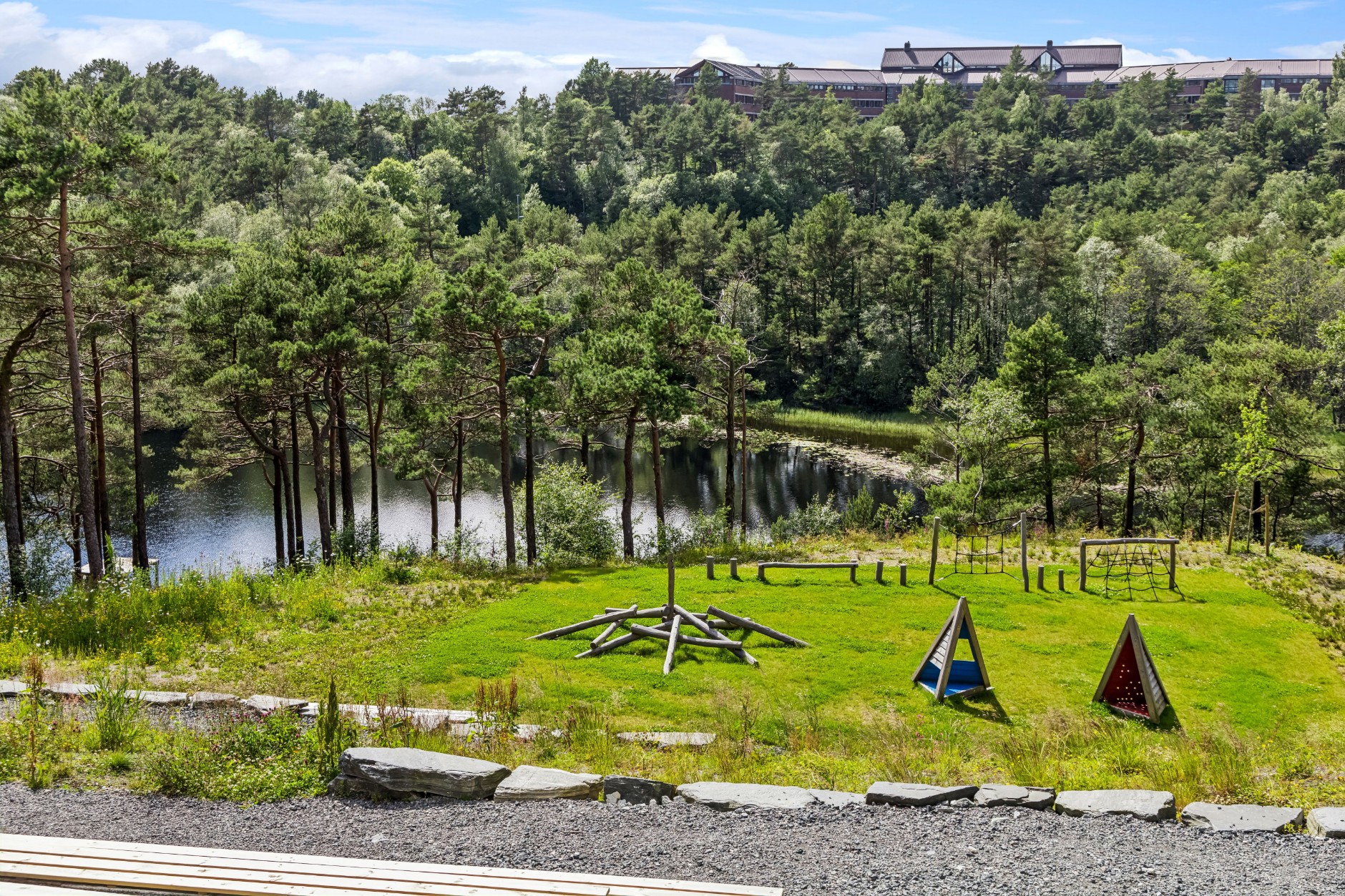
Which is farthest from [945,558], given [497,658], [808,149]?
[808,149]

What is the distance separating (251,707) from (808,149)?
9563cm

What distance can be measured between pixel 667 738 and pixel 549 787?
2968mm

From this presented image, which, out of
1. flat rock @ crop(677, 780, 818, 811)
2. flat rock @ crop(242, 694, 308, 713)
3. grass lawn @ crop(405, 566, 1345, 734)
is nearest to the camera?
flat rock @ crop(677, 780, 818, 811)

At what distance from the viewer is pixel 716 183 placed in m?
91.8

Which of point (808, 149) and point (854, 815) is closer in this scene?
point (854, 815)

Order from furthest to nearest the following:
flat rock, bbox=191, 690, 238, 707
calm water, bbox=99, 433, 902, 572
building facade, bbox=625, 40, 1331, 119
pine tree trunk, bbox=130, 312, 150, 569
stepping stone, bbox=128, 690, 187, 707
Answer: building facade, bbox=625, 40, 1331, 119, calm water, bbox=99, 433, 902, 572, pine tree trunk, bbox=130, 312, 150, 569, flat rock, bbox=191, 690, 238, 707, stepping stone, bbox=128, 690, 187, 707

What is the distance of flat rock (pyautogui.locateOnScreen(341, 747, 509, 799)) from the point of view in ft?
29.7

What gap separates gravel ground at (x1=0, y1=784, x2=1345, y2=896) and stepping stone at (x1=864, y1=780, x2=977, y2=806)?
133mm

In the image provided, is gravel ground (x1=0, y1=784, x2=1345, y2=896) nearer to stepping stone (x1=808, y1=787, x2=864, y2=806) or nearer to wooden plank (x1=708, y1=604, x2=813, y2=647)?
stepping stone (x1=808, y1=787, x2=864, y2=806)

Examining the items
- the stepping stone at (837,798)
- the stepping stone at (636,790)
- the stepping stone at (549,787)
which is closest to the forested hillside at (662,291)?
the stepping stone at (549,787)

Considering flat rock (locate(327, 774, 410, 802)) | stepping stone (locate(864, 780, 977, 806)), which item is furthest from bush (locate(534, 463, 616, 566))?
stepping stone (locate(864, 780, 977, 806))

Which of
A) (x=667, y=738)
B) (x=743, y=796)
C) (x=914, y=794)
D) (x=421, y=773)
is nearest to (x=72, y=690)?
(x=421, y=773)

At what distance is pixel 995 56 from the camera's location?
549 feet

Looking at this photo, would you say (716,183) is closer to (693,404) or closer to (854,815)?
(693,404)
